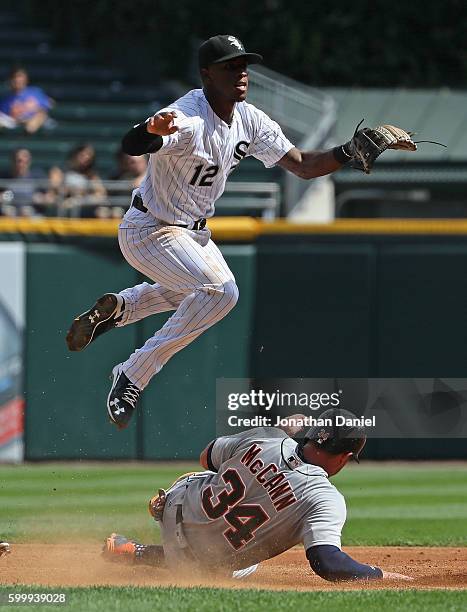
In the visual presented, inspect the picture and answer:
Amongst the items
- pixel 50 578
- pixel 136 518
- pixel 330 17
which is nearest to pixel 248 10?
pixel 330 17

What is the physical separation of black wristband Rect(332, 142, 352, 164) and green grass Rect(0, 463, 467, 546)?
2.40 m

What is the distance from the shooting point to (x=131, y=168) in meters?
11.7

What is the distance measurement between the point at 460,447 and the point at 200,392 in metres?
2.22

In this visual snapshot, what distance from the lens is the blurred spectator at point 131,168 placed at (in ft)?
37.9

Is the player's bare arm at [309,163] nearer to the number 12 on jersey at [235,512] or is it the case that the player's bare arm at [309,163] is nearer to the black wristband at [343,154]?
the black wristband at [343,154]

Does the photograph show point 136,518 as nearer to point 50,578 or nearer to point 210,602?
point 50,578

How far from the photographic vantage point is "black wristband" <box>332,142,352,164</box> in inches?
250

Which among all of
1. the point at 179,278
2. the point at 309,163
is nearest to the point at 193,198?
the point at 179,278

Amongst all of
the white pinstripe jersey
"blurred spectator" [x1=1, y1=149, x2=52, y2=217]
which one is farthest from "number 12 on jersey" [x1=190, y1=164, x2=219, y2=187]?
"blurred spectator" [x1=1, y1=149, x2=52, y2=217]

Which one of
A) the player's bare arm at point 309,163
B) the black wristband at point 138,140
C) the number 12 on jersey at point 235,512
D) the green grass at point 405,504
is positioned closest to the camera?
the black wristband at point 138,140

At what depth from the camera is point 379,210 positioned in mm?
16312

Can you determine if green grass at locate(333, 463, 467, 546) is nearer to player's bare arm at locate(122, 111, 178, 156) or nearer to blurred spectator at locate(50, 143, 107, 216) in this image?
player's bare arm at locate(122, 111, 178, 156)

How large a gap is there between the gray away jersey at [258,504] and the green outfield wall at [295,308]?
4535 mm

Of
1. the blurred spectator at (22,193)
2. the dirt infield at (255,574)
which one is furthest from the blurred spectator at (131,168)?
the dirt infield at (255,574)
